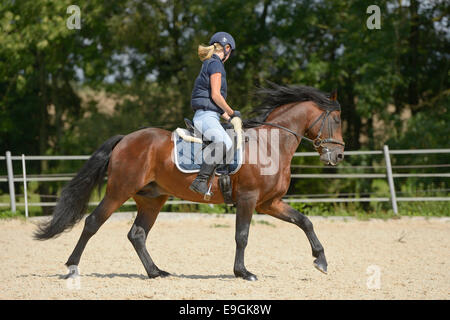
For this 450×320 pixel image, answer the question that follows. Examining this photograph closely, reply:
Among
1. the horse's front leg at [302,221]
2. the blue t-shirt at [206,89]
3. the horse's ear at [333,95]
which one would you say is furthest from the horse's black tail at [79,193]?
the horse's ear at [333,95]

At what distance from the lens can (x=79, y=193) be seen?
263 inches

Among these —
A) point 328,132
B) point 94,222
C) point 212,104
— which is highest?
point 212,104

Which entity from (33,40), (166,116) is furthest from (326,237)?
(33,40)

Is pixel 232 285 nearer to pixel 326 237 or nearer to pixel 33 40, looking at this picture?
pixel 326 237

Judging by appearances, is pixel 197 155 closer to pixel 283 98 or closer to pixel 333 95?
pixel 283 98

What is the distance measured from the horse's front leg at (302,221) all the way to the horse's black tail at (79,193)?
200 centimetres

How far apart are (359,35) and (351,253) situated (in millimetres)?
10355

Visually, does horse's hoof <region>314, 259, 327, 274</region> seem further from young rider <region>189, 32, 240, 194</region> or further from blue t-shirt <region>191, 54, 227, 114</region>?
blue t-shirt <region>191, 54, 227, 114</region>

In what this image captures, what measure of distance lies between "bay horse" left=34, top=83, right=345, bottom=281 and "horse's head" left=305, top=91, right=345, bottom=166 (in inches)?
0.5

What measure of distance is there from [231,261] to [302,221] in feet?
6.16

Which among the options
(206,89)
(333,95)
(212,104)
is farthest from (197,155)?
(333,95)

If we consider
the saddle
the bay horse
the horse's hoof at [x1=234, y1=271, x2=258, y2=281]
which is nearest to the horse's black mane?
the bay horse

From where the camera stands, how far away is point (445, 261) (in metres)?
7.83

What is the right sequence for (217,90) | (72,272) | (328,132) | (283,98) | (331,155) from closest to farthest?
(217,90) → (72,272) → (331,155) → (328,132) → (283,98)
